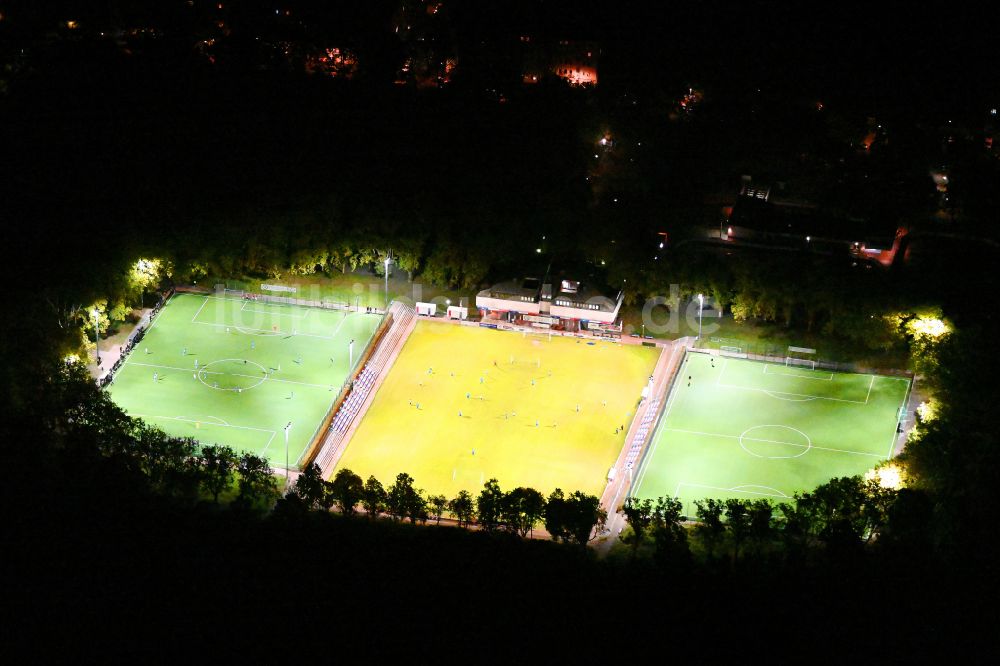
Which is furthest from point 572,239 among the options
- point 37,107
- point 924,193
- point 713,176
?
point 37,107

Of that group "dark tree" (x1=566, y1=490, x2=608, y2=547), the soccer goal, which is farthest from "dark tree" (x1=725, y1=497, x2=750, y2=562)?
the soccer goal

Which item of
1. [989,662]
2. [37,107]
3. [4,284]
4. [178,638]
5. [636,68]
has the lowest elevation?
[178,638]

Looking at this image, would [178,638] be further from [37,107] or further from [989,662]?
[37,107]

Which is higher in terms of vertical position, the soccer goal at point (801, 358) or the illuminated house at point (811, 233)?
the illuminated house at point (811, 233)

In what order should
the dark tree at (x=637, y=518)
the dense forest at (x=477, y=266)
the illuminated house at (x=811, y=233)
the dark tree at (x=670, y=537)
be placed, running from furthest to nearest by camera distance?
the illuminated house at (x=811, y=233)
the dark tree at (x=637, y=518)
the dark tree at (x=670, y=537)
the dense forest at (x=477, y=266)

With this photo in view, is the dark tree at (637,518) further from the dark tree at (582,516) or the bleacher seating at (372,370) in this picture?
the bleacher seating at (372,370)

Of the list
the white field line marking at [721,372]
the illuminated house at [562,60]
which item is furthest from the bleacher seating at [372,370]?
the illuminated house at [562,60]

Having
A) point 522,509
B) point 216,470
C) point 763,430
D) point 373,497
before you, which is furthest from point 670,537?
point 216,470
